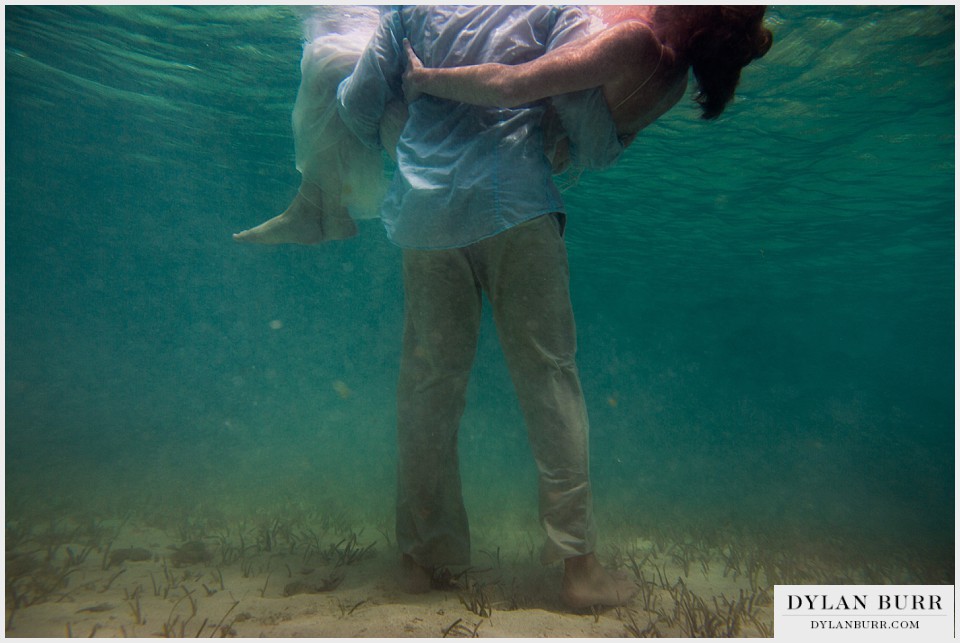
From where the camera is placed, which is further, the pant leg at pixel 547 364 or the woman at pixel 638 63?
the pant leg at pixel 547 364

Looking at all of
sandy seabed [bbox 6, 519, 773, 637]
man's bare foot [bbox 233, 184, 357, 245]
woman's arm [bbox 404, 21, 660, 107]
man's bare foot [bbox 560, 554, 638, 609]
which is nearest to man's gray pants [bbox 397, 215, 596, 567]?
man's bare foot [bbox 560, 554, 638, 609]

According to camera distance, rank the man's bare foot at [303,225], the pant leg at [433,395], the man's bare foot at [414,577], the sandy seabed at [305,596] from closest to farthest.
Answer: the sandy seabed at [305,596], the pant leg at [433,395], the man's bare foot at [414,577], the man's bare foot at [303,225]

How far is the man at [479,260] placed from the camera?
273 cm

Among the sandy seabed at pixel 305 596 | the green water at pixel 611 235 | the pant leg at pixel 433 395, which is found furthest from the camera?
the green water at pixel 611 235

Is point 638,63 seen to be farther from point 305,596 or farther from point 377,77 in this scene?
point 305,596

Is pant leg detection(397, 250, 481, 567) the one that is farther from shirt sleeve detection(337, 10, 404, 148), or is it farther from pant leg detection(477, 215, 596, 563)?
shirt sleeve detection(337, 10, 404, 148)

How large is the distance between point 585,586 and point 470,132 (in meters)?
2.89

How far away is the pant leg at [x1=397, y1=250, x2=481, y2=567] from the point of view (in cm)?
293

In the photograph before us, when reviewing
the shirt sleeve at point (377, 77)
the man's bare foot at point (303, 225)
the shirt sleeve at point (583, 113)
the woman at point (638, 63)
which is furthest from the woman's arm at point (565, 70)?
the man's bare foot at point (303, 225)

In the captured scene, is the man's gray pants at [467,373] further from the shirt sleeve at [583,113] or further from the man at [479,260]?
the shirt sleeve at [583,113]

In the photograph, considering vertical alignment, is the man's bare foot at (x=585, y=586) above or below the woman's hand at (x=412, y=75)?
below

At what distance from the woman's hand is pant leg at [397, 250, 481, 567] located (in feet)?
3.27

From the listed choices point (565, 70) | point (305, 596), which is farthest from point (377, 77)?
point (305, 596)

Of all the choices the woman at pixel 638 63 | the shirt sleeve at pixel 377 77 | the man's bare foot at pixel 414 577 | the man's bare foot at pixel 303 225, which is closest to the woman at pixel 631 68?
the woman at pixel 638 63
